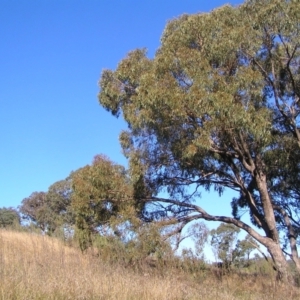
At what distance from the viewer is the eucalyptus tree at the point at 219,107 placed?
1313 cm

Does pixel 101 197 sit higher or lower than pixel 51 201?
lower

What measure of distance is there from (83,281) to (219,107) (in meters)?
6.84

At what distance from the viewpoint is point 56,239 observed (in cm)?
976

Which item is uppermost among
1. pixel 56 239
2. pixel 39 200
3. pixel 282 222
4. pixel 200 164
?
pixel 39 200

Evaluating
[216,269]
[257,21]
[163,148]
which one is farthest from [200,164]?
[216,269]

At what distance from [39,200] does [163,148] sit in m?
34.8

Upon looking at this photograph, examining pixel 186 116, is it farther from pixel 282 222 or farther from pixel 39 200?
pixel 39 200

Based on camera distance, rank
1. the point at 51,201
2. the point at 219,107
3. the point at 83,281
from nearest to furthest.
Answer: the point at 83,281 < the point at 219,107 < the point at 51,201

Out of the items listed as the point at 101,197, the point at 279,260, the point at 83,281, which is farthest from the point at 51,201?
the point at 83,281

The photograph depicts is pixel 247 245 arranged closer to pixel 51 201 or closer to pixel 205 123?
pixel 205 123

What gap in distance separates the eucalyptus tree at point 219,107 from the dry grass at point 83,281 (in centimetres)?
397

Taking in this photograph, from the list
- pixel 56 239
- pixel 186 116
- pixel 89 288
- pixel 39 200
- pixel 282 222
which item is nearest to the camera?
pixel 89 288

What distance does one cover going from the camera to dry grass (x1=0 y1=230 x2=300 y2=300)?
664 cm

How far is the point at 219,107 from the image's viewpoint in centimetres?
1248
